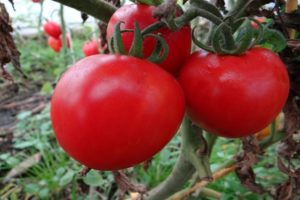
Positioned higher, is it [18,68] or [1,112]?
[18,68]

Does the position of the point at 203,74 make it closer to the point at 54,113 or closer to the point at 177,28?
the point at 177,28

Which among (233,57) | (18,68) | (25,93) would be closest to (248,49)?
(233,57)

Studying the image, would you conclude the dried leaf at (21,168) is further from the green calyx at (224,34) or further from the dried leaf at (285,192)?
the green calyx at (224,34)

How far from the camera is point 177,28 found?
48 cm

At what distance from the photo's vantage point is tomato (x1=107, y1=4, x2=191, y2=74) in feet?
1.62

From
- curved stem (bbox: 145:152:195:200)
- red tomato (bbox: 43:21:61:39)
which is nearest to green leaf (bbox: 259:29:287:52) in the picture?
curved stem (bbox: 145:152:195:200)

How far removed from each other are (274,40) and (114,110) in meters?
0.29

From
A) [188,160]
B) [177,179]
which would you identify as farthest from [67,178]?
[188,160]

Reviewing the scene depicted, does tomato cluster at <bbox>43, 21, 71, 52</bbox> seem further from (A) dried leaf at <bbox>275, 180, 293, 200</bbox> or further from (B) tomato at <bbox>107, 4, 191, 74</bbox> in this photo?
(B) tomato at <bbox>107, 4, 191, 74</bbox>

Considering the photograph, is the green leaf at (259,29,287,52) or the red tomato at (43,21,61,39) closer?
the green leaf at (259,29,287,52)

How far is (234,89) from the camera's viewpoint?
483mm

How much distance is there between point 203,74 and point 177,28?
0.06 metres

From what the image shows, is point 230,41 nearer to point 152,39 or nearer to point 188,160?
point 152,39

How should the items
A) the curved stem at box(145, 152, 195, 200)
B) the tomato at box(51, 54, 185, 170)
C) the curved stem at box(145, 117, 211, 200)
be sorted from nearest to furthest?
the tomato at box(51, 54, 185, 170) < the curved stem at box(145, 117, 211, 200) < the curved stem at box(145, 152, 195, 200)
